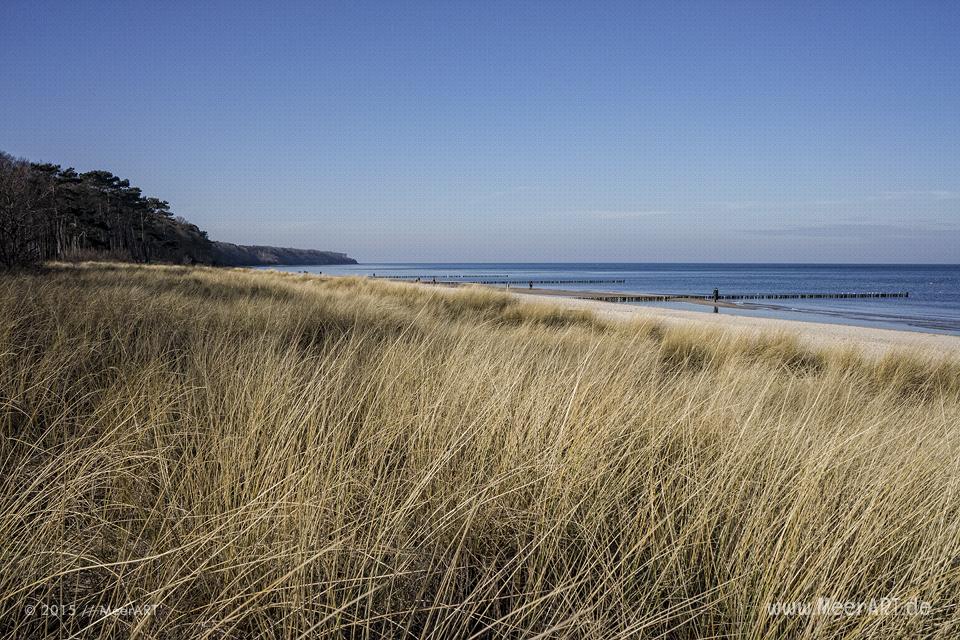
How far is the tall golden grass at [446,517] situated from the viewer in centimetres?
128

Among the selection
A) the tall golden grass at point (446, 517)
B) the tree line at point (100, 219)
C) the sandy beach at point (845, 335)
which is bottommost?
the sandy beach at point (845, 335)

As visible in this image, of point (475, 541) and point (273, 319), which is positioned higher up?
point (273, 319)

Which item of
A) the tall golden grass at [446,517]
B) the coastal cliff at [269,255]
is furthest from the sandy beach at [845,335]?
the coastal cliff at [269,255]

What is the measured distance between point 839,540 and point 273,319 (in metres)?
5.34

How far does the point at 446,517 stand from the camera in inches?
60.0

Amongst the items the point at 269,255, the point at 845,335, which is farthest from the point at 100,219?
the point at 269,255

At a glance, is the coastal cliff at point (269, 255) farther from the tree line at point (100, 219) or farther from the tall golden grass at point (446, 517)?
the tall golden grass at point (446, 517)

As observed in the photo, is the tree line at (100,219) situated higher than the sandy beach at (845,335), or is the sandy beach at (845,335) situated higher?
the tree line at (100,219)

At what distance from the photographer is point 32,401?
2.44m

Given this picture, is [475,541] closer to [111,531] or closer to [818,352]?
[111,531]

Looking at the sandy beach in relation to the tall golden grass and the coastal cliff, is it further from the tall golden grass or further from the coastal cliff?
the coastal cliff

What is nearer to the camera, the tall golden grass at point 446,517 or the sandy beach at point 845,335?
the tall golden grass at point 446,517

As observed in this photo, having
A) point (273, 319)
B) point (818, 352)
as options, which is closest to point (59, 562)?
point (273, 319)

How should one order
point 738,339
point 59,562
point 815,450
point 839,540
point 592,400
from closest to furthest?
point 59,562, point 839,540, point 815,450, point 592,400, point 738,339
